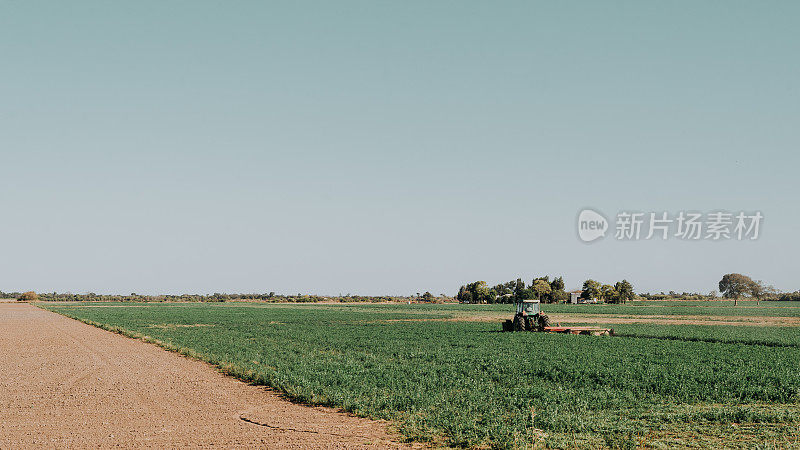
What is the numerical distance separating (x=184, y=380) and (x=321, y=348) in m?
12.4

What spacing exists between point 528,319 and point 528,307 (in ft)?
4.68

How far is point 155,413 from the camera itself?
59.8ft

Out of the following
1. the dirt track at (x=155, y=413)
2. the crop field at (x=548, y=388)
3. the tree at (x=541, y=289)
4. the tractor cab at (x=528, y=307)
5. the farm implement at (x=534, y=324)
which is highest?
the tree at (x=541, y=289)

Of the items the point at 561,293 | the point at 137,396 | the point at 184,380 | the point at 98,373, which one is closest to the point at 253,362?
the point at 184,380

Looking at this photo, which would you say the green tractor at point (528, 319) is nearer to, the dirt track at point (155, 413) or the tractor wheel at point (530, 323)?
the tractor wheel at point (530, 323)

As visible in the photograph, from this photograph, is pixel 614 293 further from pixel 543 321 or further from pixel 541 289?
pixel 543 321

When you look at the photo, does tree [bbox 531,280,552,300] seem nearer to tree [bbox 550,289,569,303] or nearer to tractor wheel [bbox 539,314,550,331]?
tree [bbox 550,289,569,303]

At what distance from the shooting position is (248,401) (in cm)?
2025

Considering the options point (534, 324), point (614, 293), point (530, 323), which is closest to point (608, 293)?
point (614, 293)

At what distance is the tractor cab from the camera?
4941cm

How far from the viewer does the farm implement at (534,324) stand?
47.4 meters

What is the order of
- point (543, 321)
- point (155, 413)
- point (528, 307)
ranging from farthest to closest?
point (528, 307), point (543, 321), point (155, 413)

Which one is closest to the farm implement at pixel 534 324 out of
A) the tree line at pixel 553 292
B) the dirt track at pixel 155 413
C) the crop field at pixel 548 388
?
the crop field at pixel 548 388

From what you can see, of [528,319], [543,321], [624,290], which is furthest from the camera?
[624,290]
